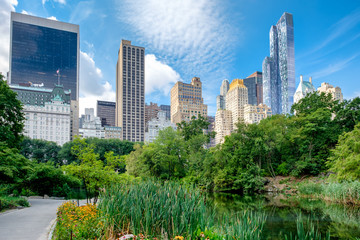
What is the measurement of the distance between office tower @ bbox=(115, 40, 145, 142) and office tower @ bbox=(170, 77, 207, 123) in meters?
18.9

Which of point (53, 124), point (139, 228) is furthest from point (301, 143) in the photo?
point (53, 124)

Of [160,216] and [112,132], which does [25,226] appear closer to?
[160,216]

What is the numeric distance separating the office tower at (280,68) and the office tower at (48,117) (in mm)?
129191

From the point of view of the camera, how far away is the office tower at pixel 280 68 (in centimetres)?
16488

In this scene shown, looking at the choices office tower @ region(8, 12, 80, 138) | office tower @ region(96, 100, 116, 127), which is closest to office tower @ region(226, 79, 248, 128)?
office tower @ region(8, 12, 80, 138)

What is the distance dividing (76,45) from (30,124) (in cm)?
7059

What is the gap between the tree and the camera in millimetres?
16047

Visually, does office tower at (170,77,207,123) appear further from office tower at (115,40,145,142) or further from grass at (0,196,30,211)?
grass at (0,196,30,211)

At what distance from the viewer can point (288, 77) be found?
540 ft

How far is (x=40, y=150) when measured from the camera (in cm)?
5294

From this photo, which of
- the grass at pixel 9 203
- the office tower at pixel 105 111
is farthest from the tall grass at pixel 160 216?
the office tower at pixel 105 111

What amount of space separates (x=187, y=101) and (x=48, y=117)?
176 ft

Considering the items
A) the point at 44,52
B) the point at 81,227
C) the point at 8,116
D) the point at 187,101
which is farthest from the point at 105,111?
the point at 81,227

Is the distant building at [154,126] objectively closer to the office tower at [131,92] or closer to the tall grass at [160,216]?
the office tower at [131,92]
